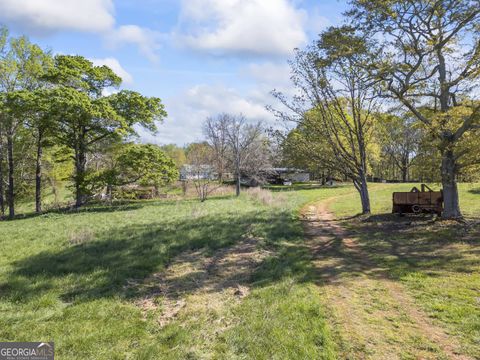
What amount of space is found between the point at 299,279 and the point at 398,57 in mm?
12767

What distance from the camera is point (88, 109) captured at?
79.8ft

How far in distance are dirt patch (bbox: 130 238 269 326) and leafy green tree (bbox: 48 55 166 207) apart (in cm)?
1838

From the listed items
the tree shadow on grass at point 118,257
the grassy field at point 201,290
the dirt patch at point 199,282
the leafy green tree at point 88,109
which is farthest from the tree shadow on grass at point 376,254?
the leafy green tree at point 88,109

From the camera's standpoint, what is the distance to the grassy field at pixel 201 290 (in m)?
5.46

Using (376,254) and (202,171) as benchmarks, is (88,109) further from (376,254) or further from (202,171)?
(376,254)

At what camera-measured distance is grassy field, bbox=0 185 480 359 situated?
5.46m

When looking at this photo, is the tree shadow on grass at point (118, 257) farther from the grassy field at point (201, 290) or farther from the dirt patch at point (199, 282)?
the dirt patch at point (199, 282)

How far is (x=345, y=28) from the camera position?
1608cm

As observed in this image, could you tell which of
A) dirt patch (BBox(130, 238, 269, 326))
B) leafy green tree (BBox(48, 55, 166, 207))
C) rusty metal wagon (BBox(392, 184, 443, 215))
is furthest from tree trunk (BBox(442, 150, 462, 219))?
leafy green tree (BBox(48, 55, 166, 207))

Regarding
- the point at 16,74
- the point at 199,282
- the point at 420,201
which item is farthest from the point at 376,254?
the point at 16,74

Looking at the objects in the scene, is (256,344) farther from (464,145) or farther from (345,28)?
(345,28)

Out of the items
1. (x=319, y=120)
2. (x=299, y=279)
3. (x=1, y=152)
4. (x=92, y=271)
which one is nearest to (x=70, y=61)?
(x=1, y=152)

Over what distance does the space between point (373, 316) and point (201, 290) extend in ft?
12.2

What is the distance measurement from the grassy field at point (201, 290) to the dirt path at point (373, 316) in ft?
0.63
